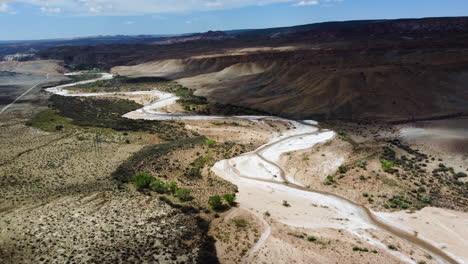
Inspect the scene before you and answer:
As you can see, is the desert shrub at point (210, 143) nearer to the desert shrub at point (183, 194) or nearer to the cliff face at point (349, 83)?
the desert shrub at point (183, 194)

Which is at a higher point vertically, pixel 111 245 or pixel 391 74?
pixel 391 74

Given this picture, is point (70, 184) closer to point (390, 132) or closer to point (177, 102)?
point (390, 132)

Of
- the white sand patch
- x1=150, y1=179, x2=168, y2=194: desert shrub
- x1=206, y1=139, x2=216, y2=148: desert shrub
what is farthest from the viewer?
x1=206, y1=139, x2=216, y2=148: desert shrub

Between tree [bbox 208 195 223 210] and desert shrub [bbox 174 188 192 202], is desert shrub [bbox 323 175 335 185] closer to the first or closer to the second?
tree [bbox 208 195 223 210]

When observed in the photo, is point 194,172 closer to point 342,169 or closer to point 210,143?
point 210,143

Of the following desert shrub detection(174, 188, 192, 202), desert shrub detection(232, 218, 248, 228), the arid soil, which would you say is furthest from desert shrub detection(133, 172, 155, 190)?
desert shrub detection(232, 218, 248, 228)

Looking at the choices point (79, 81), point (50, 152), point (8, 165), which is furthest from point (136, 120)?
point (79, 81)

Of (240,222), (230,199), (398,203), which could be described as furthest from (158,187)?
(398,203)
